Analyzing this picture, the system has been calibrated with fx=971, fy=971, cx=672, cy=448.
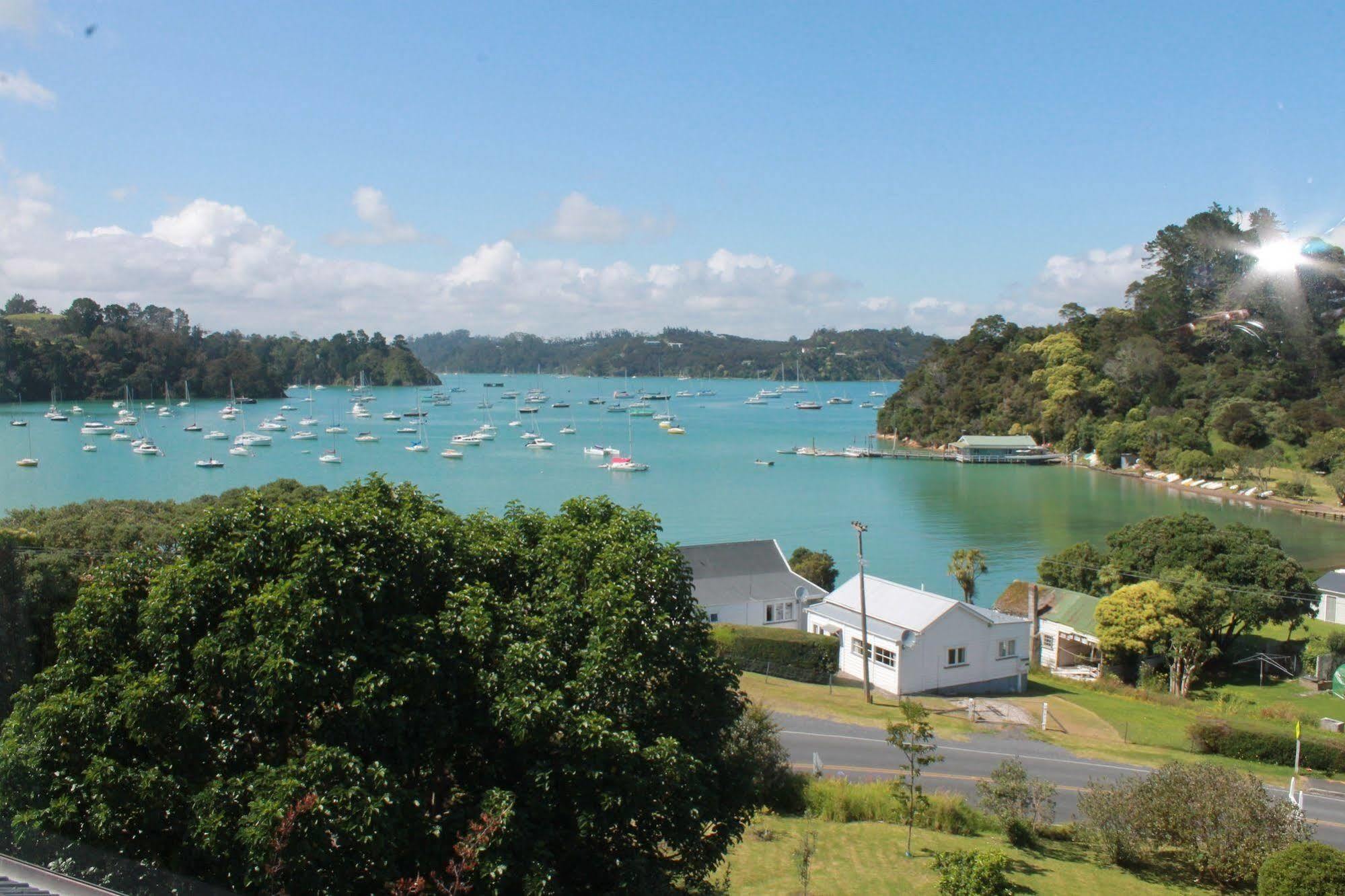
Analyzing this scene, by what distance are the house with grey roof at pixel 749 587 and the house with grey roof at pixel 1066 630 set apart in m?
6.33

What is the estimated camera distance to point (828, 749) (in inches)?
638

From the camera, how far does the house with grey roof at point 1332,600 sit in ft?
100

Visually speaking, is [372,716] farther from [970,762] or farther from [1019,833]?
[970,762]

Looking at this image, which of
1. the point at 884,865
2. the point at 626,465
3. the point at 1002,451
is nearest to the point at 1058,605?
the point at 884,865

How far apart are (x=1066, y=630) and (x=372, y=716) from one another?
80.1 ft

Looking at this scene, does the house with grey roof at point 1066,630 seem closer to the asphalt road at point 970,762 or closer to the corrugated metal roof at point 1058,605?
the corrugated metal roof at point 1058,605

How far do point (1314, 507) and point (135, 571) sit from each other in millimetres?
60590

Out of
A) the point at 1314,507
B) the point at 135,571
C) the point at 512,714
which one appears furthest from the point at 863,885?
the point at 1314,507

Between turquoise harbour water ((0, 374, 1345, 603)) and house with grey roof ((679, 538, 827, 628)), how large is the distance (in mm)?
6299

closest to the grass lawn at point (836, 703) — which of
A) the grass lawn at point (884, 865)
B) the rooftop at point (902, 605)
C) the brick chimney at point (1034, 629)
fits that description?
the rooftop at point (902, 605)

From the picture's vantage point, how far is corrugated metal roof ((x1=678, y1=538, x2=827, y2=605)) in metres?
27.0

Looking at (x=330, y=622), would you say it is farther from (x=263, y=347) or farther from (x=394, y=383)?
(x=394, y=383)

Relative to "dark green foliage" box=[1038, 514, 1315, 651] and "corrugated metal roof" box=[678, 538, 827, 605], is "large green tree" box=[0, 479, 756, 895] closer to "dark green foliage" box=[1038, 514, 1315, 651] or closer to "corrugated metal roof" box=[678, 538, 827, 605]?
"corrugated metal roof" box=[678, 538, 827, 605]

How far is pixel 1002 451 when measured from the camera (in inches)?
3100
